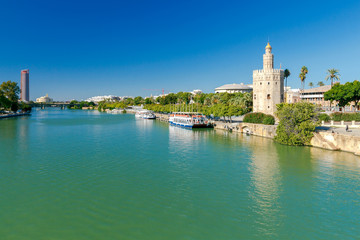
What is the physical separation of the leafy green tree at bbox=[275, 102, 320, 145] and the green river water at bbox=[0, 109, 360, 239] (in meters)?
6.12

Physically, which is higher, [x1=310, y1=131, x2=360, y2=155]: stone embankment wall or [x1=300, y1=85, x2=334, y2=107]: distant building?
[x1=300, y1=85, x2=334, y2=107]: distant building

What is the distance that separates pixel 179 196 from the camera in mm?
17453

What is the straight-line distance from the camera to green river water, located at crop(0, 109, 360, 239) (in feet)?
43.2

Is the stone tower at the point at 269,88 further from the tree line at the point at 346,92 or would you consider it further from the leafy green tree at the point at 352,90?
the leafy green tree at the point at 352,90

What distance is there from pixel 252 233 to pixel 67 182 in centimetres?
1423

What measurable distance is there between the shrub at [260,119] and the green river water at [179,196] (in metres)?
19.8

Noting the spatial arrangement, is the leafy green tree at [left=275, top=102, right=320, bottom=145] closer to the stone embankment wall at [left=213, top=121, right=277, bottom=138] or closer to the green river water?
the green river water

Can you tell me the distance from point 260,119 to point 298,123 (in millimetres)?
16140

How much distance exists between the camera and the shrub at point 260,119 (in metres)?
49.8

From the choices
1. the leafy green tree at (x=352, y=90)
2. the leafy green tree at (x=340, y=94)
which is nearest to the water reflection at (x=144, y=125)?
the leafy green tree at (x=340, y=94)

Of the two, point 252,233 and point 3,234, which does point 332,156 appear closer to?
point 252,233

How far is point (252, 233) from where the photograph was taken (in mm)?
12930

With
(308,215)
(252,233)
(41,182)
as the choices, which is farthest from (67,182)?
(308,215)

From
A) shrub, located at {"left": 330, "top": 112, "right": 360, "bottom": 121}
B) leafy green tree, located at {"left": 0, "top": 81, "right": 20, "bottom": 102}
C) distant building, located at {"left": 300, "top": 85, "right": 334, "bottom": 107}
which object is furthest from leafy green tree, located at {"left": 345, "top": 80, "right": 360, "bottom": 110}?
leafy green tree, located at {"left": 0, "top": 81, "right": 20, "bottom": 102}
